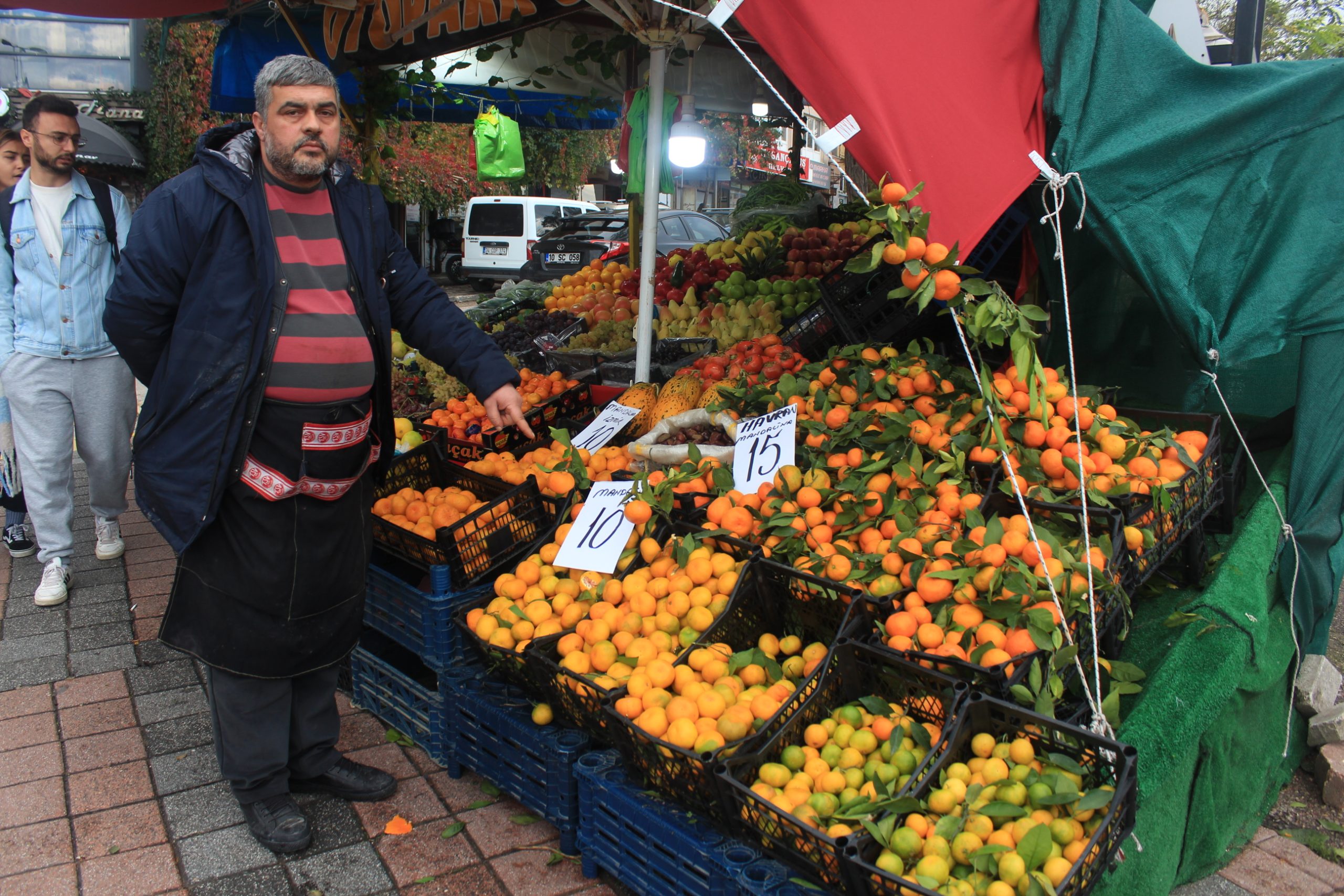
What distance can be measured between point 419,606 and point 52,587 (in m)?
2.27

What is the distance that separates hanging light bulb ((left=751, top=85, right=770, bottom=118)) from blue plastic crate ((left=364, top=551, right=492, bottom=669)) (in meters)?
6.66

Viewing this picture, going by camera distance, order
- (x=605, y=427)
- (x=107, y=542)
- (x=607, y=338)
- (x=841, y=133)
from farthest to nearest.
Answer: (x=607, y=338) < (x=107, y=542) < (x=605, y=427) < (x=841, y=133)

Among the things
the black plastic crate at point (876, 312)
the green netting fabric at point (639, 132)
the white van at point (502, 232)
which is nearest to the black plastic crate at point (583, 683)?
the black plastic crate at point (876, 312)

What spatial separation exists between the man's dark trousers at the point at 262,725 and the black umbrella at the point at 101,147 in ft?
38.1

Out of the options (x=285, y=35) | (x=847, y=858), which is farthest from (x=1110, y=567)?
(x=285, y=35)

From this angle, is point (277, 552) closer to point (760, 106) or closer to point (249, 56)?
point (249, 56)

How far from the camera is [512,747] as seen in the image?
2.52m

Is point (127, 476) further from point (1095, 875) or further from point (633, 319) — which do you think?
point (1095, 875)

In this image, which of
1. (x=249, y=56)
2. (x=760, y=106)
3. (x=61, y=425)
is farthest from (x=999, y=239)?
(x=760, y=106)

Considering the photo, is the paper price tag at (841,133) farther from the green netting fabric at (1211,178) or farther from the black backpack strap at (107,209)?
the black backpack strap at (107,209)

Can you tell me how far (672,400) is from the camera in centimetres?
370

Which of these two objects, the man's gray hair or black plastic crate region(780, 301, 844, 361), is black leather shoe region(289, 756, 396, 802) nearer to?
the man's gray hair

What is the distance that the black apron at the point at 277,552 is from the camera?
2275 millimetres

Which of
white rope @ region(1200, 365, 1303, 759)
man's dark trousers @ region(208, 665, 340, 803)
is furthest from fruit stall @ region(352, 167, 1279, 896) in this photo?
man's dark trousers @ region(208, 665, 340, 803)
